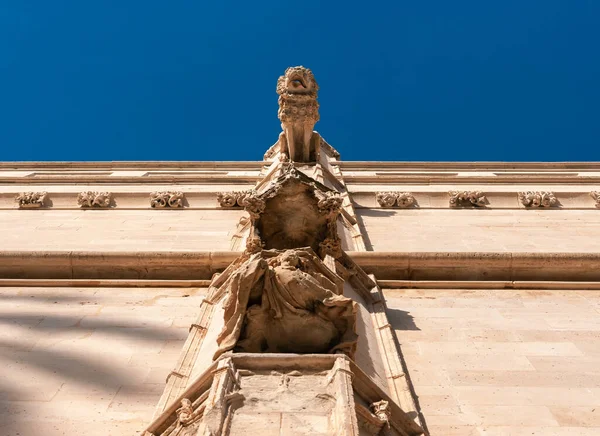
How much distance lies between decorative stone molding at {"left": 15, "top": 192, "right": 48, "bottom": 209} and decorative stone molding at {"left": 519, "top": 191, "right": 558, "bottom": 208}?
10359 millimetres

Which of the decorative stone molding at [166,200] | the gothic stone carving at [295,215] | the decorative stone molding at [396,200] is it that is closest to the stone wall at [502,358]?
the gothic stone carving at [295,215]

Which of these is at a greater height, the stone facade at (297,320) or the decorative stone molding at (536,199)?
the decorative stone molding at (536,199)

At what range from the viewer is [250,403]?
370 centimetres

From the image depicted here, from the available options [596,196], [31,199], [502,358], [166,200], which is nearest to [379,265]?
[502,358]

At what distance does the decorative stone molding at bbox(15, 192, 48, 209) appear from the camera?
1282 cm

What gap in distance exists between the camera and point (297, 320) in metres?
4.68

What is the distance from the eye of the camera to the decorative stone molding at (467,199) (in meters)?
12.9

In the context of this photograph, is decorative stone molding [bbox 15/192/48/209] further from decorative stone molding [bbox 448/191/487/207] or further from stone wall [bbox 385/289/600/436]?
decorative stone molding [bbox 448/191/487/207]

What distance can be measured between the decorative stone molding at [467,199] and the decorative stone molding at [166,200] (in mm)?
5828

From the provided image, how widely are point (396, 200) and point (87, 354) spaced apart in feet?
26.9

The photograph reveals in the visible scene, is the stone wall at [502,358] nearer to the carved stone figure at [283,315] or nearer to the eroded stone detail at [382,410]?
the eroded stone detail at [382,410]

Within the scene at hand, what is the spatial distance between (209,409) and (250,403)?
0.28m
